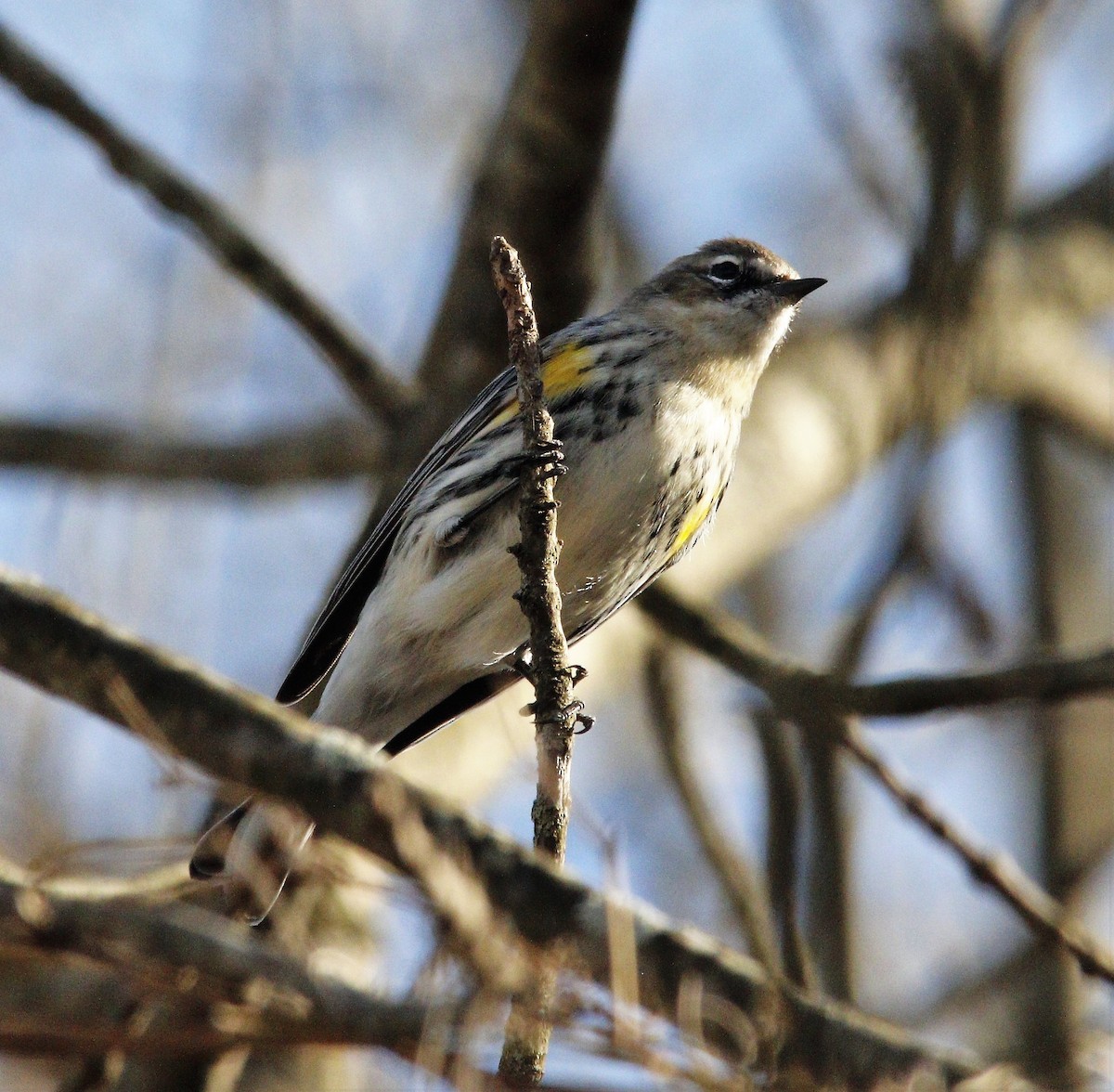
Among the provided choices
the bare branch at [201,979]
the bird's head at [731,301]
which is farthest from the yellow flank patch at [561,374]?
the bare branch at [201,979]

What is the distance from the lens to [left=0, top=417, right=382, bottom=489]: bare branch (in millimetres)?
5941

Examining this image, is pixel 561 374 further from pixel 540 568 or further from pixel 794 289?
pixel 540 568

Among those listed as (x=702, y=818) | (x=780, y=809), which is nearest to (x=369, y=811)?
(x=780, y=809)

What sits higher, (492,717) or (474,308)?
(474,308)

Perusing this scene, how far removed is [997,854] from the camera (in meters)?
3.46

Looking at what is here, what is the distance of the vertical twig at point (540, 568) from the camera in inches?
112

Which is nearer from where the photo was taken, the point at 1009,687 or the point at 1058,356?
the point at 1009,687

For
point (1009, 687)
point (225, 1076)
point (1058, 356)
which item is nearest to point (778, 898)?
point (1009, 687)

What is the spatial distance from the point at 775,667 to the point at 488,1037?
97.3 inches

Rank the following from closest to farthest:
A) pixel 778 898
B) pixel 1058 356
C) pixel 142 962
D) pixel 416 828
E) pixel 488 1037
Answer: pixel 488 1037 < pixel 142 962 < pixel 416 828 < pixel 778 898 < pixel 1058 356

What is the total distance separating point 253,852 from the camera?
10.1ft

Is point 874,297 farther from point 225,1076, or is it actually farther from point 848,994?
point 225,1076

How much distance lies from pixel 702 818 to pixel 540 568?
2.39 m

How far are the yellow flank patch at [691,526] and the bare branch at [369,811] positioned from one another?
2.14m
